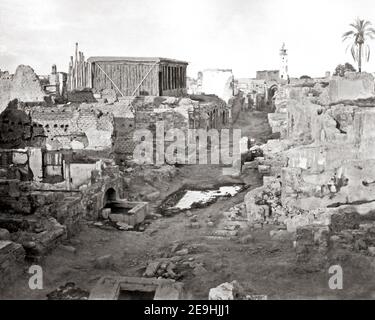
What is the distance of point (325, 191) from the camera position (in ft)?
44.7

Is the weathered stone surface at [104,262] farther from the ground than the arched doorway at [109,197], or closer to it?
closer to it

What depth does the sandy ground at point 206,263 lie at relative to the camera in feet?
29.1

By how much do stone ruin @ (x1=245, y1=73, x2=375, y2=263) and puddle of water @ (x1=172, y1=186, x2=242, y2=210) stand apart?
1.90 meters

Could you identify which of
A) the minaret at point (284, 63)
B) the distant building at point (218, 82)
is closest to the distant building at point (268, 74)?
the minaret at point (284, 63)

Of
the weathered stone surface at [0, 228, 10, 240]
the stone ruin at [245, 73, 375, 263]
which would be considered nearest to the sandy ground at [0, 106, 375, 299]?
the stone ruin at [245, 73, 375, 263]

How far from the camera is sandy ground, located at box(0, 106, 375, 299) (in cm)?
888

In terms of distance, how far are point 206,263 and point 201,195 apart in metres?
7.66

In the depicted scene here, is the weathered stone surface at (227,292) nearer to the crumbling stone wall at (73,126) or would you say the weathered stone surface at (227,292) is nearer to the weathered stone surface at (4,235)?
the weathered stone surface at (4,235)

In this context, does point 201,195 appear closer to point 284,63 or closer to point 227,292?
point 227,292

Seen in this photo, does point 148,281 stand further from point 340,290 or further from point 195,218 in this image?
point 195,218

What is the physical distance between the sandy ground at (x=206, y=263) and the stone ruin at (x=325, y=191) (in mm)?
600

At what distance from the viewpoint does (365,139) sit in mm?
15398

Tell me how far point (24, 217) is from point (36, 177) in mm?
4595

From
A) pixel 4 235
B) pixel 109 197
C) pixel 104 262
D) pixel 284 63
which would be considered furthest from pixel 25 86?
pixel 284 63
